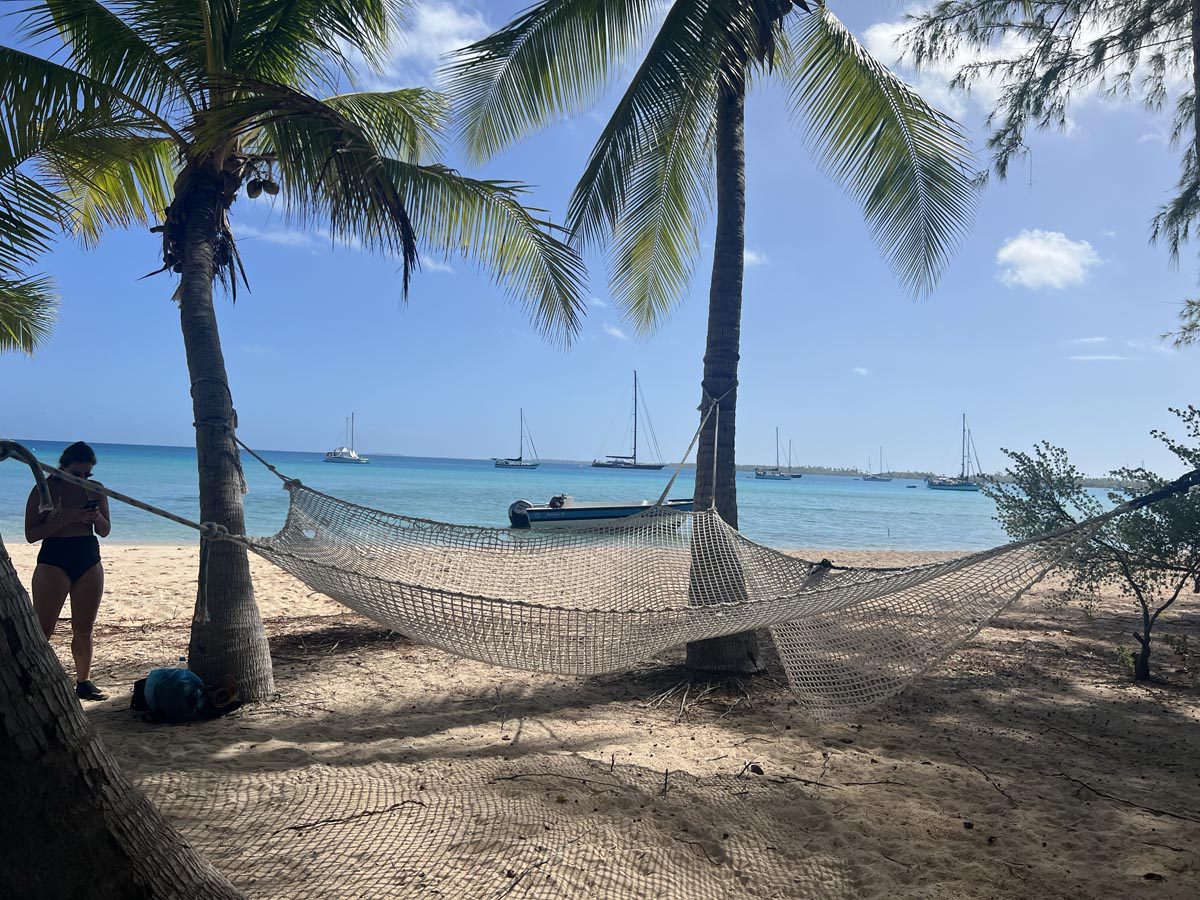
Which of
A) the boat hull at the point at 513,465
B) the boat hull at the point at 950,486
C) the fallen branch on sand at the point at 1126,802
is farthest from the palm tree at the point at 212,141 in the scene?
the boat hull at the point at 513,465

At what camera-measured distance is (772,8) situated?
10.00ft

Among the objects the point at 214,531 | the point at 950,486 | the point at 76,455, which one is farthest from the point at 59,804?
the point at 950,486

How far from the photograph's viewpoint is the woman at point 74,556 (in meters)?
2.62

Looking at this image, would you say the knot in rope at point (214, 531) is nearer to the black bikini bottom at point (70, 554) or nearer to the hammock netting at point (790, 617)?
the hammock netting at point (790, 617)

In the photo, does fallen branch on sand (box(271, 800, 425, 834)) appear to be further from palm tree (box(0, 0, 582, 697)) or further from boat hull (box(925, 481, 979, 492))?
boat hull (box(925, 481, 979, 492))

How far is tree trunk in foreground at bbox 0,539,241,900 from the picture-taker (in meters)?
0.89

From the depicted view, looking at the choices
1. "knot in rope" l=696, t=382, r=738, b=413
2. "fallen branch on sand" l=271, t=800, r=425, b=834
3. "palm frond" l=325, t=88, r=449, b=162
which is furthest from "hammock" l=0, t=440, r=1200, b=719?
"palm frond" l=325, t=88, r=449, b=162

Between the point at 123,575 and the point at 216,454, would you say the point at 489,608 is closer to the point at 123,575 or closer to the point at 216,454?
the point at 216,454

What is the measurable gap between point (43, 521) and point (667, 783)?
2.36 metres

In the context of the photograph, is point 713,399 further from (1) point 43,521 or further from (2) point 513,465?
(2) point 513,465

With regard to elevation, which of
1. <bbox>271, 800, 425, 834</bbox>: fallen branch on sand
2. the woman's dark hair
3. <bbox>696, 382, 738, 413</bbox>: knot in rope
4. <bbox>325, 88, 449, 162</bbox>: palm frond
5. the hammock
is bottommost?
<bbox>271, 800, 425, 834</bbox>: fallen branch on sand

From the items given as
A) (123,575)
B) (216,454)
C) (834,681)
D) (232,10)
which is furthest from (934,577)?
(123,575)

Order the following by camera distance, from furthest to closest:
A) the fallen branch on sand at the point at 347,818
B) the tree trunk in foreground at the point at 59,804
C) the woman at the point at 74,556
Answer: the woman at the point at 74,556 → the fallen branch on sand at the point at 347,818 → the tree trunk in foreground at the point at 59,804

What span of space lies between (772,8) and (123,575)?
6474mm
